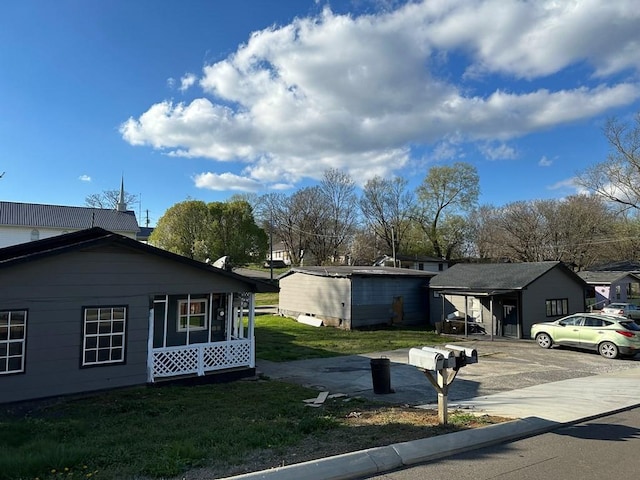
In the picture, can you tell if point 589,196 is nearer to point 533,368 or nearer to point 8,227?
point 533,368

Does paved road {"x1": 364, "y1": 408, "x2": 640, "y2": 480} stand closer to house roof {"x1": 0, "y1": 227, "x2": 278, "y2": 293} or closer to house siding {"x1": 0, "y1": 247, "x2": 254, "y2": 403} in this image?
house siding {"x1": 0, "y1": 247, "x2": 254, "y2": 403}

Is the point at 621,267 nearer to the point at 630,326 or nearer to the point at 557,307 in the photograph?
the point at 557,307

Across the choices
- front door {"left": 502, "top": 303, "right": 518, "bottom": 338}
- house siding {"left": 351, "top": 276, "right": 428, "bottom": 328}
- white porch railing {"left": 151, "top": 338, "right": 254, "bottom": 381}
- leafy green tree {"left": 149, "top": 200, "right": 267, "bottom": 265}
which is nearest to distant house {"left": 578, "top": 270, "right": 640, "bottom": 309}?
front door {"left": 502, "top": 303, "right": 518, "bottom": 338}

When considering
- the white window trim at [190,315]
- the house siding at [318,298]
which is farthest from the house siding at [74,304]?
the house siding at [318,298]

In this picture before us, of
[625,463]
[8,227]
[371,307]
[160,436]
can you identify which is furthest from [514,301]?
[8,227]

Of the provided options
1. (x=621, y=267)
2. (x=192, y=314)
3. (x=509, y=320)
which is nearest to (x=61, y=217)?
(x=192, y=314)

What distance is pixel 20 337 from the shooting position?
35.0 feet

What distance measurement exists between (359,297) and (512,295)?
331 inches

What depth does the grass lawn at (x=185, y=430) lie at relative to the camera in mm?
5891

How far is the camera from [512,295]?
24969mm

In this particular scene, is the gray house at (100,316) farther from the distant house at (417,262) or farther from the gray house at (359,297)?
the distant house at (417,262)

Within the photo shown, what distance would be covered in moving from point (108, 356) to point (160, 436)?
5.33 m

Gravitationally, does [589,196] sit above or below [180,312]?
above

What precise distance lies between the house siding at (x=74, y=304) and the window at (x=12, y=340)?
0.12 metres
